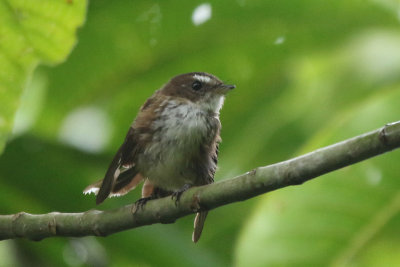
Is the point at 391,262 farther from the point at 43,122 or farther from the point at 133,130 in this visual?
the point at 43,122

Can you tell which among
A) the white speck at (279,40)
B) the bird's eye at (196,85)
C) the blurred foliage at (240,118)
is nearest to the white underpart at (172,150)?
the blurred foliage at (240,118)

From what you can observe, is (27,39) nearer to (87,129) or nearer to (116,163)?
(116,163)

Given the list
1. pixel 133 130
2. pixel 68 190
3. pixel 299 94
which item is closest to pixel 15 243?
pixel 68 190

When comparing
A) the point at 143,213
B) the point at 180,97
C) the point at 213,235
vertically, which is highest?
the point at 143,213

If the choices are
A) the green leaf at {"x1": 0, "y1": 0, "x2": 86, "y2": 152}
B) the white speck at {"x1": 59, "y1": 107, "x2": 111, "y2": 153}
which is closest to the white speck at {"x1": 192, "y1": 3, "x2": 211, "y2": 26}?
the white speck at {"x1": 59, "y1": 107, "x2": 111, "y2": 153}

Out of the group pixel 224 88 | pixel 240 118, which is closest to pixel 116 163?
pixel 224 88
